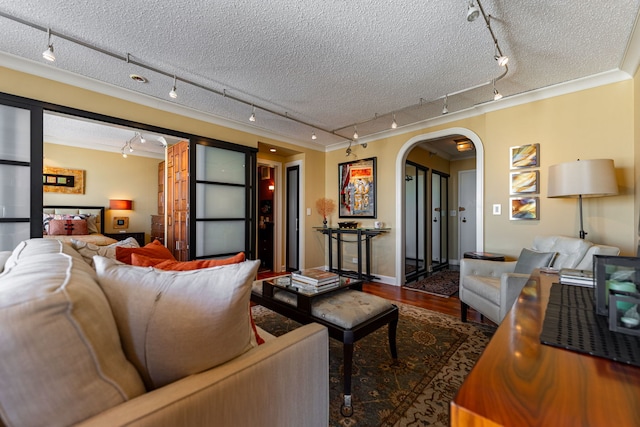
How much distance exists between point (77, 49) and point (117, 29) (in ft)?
1.90

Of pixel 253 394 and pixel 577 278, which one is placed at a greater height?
pixel 577 278

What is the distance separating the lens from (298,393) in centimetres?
94

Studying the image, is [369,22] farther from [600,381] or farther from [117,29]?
[600,381]

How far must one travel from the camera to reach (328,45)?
2.15 metres

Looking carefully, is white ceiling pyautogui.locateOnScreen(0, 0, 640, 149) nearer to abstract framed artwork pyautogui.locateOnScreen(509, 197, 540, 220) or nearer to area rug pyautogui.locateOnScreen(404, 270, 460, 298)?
abstract framed artwork pyautogui.locateOnScreen(509, 197, 540, 220)

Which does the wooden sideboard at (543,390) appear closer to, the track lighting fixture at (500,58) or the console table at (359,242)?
the track lighting fixture at (500,58)

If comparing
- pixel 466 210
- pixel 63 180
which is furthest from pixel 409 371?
pixel 63 180

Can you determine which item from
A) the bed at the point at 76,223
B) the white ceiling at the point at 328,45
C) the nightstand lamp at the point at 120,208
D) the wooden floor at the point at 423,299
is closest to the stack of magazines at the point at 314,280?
the wooden floor at the point at 423,299

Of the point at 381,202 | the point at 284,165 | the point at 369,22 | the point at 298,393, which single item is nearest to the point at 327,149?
the point at 284,165

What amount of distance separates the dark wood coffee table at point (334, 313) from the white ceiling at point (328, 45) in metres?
1.95

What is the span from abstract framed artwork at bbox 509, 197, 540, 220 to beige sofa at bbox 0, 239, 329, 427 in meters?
3.09

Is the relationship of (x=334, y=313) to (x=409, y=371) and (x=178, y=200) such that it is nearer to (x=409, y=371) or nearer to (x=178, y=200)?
(x=409, y=371)

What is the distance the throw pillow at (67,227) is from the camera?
441 centimetres

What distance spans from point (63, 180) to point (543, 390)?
6.81m
